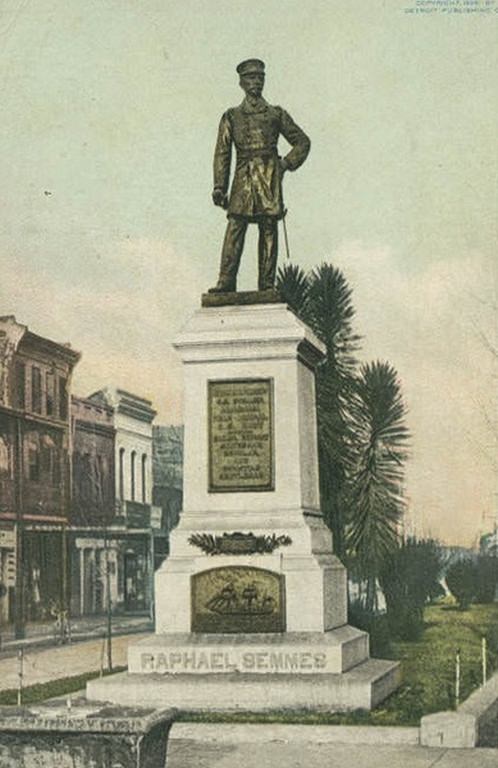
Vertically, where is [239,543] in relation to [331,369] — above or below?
below

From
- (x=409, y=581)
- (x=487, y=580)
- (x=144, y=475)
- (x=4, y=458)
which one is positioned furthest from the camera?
(x=144, y=475)

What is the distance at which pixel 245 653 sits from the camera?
11867 millimetres

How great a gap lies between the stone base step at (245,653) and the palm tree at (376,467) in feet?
23.1

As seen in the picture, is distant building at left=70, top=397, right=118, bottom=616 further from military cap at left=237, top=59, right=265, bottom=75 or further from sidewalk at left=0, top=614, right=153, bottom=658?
military cap at left=237, top=59, right=265, bottom=75

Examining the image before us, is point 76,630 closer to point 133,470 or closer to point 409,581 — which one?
point 409,581

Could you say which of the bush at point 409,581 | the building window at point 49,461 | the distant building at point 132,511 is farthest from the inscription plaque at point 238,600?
the distant building at point 132,511

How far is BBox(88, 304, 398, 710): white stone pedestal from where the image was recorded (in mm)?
11750

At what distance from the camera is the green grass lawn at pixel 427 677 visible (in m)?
11.1

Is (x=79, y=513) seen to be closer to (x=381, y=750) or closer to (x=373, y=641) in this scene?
(x=373, y=641)

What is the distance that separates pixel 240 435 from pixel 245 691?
256 cm

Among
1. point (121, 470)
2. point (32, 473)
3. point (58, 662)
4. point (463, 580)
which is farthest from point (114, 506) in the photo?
point (58, 662)

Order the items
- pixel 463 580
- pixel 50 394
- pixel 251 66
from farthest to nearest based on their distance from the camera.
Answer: pixel 50 394 < pixel 463 580 < pixel 251 66

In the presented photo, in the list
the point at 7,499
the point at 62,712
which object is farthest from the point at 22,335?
the point at 62,712

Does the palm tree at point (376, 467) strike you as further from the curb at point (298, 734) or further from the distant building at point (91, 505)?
the distant building at point (91, 505)
